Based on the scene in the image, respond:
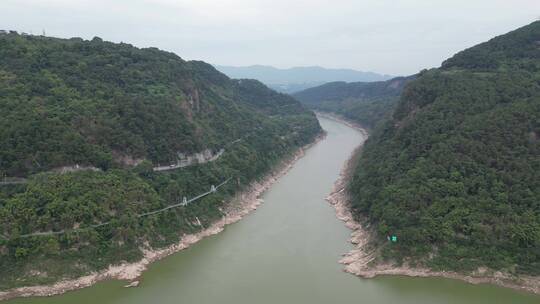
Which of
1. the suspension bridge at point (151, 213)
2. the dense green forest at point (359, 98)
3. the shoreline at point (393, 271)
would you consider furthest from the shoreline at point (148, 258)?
the dense green forest at point (359, 98)

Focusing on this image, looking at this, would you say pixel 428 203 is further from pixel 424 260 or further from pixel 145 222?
pixel 145 222

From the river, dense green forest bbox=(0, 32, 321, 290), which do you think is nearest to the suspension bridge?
dense green forest bbox=(0, 32, 321, 290)

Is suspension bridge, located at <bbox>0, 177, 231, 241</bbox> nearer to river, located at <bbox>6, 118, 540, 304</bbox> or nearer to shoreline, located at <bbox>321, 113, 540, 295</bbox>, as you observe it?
river, located at <bbox>6, 118, 540, 304</bbox>

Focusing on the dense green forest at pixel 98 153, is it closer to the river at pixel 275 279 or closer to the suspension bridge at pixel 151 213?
the suspension bridge at pixel 151 213

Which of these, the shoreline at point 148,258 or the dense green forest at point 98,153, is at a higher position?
the dense green forest at point 98,153

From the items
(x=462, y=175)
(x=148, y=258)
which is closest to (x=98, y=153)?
(x=148, y=258)

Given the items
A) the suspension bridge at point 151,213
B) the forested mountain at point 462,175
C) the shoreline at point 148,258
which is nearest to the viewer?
the shoreline at point 148,258
